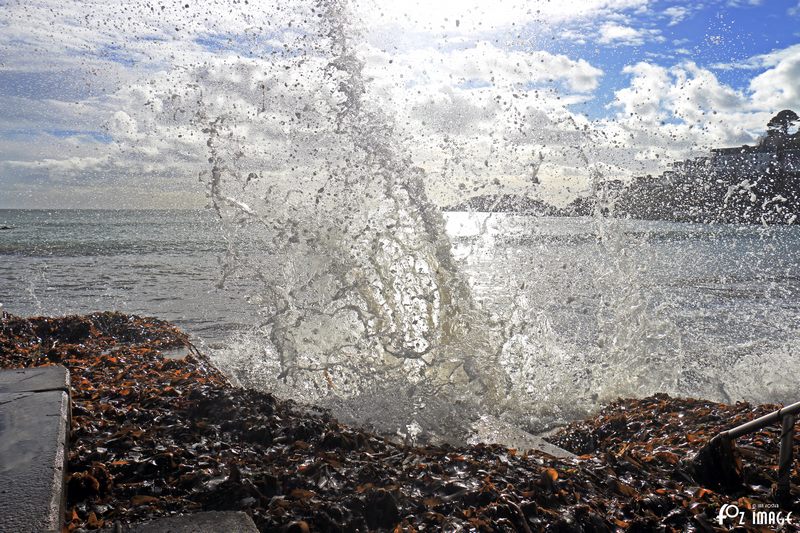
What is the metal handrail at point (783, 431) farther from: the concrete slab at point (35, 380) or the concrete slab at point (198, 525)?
the concrete slab at point (35, 380)

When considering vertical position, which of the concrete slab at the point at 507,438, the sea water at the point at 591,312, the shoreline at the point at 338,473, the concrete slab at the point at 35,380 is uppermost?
the concrete slab at the point at 35,380

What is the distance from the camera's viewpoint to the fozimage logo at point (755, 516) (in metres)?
2.74

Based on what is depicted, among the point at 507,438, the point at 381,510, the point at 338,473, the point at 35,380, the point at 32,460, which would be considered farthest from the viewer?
the point at 507,438

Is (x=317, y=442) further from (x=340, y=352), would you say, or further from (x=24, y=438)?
(x=340, y=352)

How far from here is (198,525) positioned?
2193 mm

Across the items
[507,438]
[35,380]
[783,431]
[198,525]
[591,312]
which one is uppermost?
[783,431]

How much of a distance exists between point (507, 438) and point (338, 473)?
212 centimetres

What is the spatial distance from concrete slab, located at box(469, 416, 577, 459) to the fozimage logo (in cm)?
143

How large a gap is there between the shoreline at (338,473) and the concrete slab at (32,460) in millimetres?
150

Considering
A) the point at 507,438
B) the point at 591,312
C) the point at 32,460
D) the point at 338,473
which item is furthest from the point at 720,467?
the point at 591,312

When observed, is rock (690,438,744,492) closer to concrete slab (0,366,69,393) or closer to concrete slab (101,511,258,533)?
concrete slab (101,511,258,533)

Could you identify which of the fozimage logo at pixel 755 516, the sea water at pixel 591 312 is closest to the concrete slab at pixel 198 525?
the fozimage logo at pixel 755 516

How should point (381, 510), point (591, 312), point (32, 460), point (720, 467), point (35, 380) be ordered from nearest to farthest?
point (32, 460), point (381, 510), point (720, 467), point (35, 380), point (591, 312)

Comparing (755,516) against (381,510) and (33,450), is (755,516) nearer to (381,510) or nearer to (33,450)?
(381,510)
